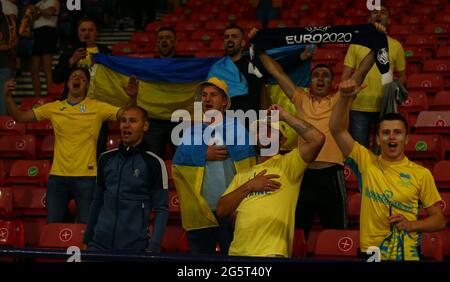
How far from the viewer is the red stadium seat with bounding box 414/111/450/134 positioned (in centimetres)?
902

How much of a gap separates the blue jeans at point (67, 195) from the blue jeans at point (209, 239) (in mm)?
1449

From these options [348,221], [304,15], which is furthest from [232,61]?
[304,15]

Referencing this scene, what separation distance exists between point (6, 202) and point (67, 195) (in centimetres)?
71

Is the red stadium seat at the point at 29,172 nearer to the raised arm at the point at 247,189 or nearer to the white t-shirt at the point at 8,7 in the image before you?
the white t-shirt at the point at 8,7

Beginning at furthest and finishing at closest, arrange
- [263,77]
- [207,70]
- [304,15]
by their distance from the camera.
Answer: [304,15], [207,70], [263,77]

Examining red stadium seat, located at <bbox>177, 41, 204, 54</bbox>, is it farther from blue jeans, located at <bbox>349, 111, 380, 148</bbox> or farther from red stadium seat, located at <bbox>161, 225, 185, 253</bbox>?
red stadium seat, located at <bbox>161, 225, 185, 253</bbox>

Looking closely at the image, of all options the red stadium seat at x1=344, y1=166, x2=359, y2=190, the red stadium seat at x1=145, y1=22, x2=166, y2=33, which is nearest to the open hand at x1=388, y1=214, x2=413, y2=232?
the red stadium seat at x1=344, y1=166, x2=359, y2=190

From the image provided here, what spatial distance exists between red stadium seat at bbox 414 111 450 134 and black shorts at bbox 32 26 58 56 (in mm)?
4855

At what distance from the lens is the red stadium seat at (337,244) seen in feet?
21.0

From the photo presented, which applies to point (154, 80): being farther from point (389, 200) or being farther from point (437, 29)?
point (437, 29)

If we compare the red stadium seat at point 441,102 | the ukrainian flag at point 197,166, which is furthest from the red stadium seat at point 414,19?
the ukrainian flag at point 197,166

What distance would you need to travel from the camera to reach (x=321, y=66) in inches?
286
